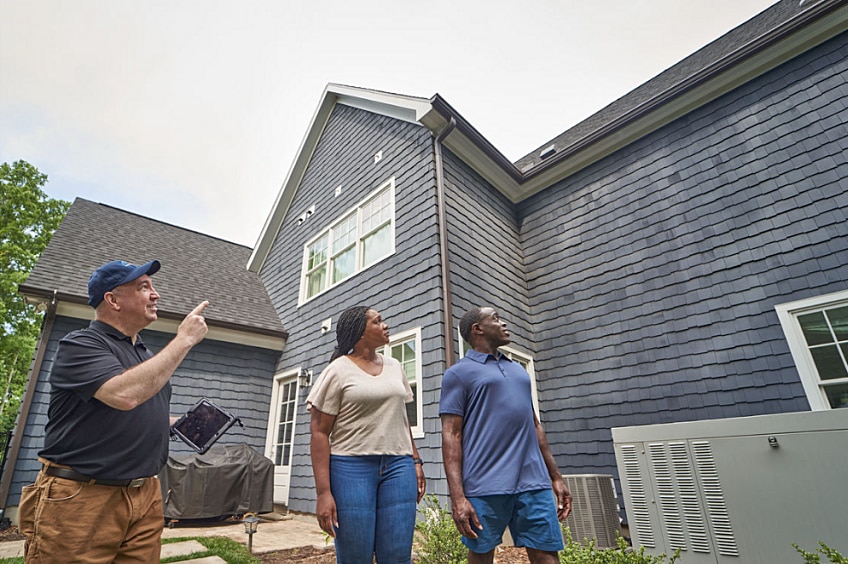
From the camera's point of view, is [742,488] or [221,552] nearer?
[742,488]

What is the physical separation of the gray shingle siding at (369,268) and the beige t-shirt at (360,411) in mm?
2867

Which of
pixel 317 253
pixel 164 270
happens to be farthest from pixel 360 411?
pixel 164 270

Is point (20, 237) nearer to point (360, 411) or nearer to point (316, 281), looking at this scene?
point (316, 281)

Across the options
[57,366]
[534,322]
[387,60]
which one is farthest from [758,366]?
[387,60]

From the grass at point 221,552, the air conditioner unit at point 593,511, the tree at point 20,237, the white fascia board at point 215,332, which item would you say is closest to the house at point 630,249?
the white fascia board at point 215,332

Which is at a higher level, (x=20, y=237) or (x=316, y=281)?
(x=20, y=237)

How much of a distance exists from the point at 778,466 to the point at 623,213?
394 centimetres

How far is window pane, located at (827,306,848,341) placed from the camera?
3882mm

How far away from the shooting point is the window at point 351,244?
6.30 meters

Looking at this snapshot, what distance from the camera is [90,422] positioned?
4.29 feet

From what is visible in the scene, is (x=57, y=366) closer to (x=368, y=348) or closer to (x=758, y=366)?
(x=368, y=348)

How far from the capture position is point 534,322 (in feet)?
20.9

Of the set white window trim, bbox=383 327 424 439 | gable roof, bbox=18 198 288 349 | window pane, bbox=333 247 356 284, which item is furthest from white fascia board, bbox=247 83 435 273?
white window trim, bbox=383 327 424 439

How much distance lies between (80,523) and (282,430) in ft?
20.5
